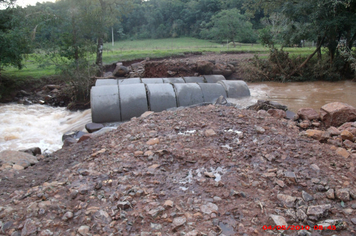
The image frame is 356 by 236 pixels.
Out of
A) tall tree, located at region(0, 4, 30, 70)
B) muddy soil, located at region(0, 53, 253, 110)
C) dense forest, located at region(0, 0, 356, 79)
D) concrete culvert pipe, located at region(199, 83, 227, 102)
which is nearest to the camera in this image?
concrete culvert pipe, located at region(199, 83, 227, 102)

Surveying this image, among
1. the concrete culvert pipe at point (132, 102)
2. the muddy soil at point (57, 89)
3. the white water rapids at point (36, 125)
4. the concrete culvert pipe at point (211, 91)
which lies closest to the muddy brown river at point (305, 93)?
the concrete culvert pipe at point (211, 91)

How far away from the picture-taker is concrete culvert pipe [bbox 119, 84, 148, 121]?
337 inches

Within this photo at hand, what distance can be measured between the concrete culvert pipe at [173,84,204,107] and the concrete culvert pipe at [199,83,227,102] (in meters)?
0.19

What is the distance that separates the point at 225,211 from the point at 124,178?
148cm

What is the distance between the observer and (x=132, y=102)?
8.65 metres

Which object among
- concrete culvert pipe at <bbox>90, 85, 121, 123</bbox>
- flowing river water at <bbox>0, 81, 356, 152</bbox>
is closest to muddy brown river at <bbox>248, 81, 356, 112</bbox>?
flowing river water at <bbox>0, 81, 356, 152</bbox>

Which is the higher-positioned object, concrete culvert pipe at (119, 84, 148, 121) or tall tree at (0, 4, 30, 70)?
tall tree at (0, 4, 30, 70)

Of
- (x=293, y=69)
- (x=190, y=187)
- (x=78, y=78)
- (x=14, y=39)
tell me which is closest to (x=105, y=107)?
(x=78, y=78)

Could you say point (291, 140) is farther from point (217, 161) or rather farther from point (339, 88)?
point (339, 88)

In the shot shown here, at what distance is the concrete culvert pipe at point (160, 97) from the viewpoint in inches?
347

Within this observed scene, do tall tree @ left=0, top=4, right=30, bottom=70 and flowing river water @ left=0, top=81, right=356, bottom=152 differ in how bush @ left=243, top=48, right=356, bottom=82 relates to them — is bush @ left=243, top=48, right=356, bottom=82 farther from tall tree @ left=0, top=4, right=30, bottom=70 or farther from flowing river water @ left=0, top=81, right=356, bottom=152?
tall tree @ left=0, top=4, right=30, bottom=70

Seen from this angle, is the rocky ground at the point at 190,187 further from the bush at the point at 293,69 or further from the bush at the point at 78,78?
the bush at the point at 293,69

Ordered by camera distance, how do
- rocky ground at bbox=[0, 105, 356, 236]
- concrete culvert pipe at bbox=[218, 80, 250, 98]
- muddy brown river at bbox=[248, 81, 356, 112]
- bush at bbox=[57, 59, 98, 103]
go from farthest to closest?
bush at bbox=[57, 59, 98, 103] → muddy brown river at bbox=[248, 81, 356, 112] → concrete culvert pipe at bbox=[218, 80, 250, 98] → rocky ground at bbox=[0, 105, 356, 236]

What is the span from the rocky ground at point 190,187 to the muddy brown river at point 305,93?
6261mm
